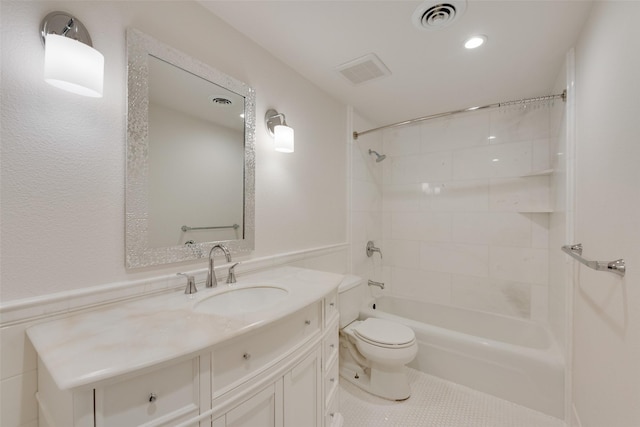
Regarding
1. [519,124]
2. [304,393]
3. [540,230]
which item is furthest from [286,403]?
[519,124]

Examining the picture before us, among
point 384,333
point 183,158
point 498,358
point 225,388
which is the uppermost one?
point 183,158

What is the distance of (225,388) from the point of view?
0.80 m

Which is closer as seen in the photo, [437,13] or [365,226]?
[437,13]

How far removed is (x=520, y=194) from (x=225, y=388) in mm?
2684

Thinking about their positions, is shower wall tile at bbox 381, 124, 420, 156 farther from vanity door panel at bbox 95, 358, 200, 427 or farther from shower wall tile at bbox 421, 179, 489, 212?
vanity door panel at bbox 95, 358, 200, 427

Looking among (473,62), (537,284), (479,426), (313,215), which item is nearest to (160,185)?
(313,215)

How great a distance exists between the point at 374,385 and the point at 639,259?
63.6 inches

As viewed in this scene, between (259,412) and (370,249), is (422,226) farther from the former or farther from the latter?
(259,412)

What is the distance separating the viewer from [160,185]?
1.12m

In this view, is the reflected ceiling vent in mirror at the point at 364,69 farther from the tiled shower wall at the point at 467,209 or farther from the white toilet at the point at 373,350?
the white toilet at the point at 373,350

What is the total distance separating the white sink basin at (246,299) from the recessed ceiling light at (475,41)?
1.76m

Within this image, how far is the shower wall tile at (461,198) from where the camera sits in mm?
2455

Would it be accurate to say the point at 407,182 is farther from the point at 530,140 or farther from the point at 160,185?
Answer: the point at 160,185

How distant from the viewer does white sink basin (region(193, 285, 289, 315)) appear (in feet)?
3.79
